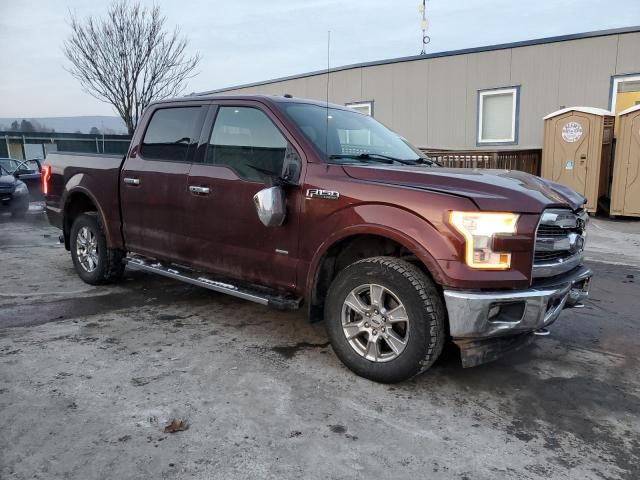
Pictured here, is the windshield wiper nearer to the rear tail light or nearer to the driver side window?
the driver side window

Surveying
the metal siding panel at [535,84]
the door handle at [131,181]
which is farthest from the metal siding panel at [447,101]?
the door handle at [131,181]

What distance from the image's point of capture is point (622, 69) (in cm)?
1195

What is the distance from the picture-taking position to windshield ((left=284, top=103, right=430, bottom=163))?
3.90 m

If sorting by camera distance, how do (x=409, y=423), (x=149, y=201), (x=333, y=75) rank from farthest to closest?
(x=333, y=75) < (x=149, y=201) < (x=409, y=423)

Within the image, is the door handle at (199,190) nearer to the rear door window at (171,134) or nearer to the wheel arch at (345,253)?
the rear door window at (171,134)

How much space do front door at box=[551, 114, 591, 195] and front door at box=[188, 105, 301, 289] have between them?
31.1 feet

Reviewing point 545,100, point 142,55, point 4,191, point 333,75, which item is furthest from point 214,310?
point 142,55

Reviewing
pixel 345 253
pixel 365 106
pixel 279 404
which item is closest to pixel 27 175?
pixel 365 106

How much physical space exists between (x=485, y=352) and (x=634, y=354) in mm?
1675

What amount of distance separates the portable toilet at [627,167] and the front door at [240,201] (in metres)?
9.40

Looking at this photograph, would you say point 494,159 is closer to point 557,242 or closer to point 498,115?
point 498,115

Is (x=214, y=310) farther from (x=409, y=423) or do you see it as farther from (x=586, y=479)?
(x=586, y=479)

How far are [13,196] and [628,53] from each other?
14.5m

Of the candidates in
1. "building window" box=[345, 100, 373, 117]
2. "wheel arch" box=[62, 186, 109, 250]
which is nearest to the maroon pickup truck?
"wheel arch" box=[62, 186, 109, 250]
